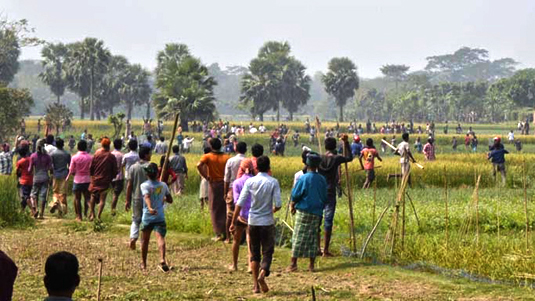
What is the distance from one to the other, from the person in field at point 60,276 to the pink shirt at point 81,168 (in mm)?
11323

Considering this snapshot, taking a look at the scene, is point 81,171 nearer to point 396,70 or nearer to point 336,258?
point 336,258

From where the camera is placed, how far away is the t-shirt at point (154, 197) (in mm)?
→ 10719

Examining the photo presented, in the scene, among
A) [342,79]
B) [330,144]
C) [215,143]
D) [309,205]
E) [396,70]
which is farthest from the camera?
[396,70]

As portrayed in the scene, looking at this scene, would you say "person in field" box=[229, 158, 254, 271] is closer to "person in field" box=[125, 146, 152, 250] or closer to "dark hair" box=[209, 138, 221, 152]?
"dark hair" box=[209, 138, 221, 152]

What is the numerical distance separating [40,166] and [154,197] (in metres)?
6.65

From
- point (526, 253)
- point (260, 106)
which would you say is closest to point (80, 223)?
point (526, 253)

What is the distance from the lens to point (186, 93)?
6044 cm

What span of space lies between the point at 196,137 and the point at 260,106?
4029 centimetres

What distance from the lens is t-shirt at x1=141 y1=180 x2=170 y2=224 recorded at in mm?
10719

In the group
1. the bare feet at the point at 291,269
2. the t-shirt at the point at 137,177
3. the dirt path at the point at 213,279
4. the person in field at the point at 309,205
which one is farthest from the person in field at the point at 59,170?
the person in field at the point at 309,205

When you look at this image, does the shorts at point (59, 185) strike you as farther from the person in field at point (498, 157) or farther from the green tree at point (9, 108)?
the green tree at point (9, 108)

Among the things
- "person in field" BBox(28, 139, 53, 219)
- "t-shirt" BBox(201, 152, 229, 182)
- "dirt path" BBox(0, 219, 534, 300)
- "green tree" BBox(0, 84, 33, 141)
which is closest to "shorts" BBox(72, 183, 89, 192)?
"person in field" BBox(28, 139, 53, 219)

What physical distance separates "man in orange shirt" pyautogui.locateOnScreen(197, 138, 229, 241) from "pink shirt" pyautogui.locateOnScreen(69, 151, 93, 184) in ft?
12.2

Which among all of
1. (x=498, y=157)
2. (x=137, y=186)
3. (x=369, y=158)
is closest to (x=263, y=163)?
(x=137, y=186)
